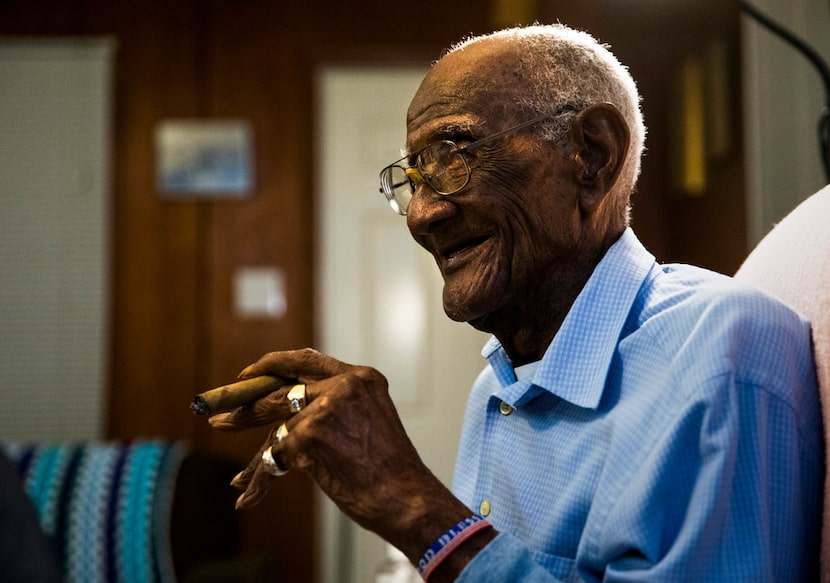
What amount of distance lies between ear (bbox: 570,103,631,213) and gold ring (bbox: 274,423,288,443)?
1.51 feet

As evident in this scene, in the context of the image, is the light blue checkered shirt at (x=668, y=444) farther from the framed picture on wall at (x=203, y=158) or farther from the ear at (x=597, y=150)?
the framed picture on wall at (x=203, y=158)

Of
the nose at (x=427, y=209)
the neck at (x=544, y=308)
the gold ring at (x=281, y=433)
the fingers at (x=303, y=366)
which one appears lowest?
the gold ring at (x=281, y=433)

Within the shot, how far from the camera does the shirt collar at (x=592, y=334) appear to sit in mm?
940

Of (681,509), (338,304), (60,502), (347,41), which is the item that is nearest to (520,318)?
(681,509)

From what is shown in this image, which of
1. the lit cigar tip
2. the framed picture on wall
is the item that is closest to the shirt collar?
the lit cigar tip

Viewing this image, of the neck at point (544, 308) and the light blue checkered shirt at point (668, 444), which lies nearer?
the light blue checkered shirt at point (668, 444)

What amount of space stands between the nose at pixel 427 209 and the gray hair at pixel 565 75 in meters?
0.15

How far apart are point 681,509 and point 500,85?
1.78 ft

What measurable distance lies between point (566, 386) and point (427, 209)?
29 cm

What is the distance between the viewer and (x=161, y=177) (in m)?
4.00

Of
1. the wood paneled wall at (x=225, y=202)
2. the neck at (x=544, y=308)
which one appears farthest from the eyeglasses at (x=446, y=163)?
the wood paneled wall at (x=225, y=202)

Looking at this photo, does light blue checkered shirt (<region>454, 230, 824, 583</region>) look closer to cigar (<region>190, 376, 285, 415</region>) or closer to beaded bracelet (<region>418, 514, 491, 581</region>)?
beaded bracelet (<region>418, 514, 491, 581</region>)

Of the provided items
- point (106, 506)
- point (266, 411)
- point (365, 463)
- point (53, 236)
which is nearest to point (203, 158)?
point (53, 236)

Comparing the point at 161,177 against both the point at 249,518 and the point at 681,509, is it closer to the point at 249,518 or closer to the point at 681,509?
the point at 249,518
